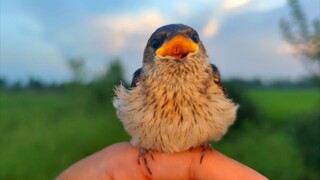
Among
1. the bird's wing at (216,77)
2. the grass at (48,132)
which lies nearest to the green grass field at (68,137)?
the grass at (48,132)

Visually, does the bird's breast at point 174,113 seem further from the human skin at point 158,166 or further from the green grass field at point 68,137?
the green grass field at point 68,137

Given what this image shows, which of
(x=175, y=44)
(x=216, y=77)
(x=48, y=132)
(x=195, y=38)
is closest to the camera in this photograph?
(x=175, y=44)

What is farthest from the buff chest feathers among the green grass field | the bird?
the green grass field

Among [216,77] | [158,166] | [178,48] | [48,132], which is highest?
[178,48]

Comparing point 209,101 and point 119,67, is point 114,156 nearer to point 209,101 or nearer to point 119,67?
point 209,101

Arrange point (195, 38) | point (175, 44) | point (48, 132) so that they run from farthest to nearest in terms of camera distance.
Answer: point (48, 132), point (195, 38), point (175, 44)

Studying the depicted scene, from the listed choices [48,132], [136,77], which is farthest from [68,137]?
[136,77]

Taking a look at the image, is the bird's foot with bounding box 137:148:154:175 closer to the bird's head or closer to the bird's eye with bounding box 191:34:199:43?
the bird's head

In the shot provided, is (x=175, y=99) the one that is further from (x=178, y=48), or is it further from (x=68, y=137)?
(x=68, y=137)

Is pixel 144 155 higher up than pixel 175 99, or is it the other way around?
pixel 175 99
